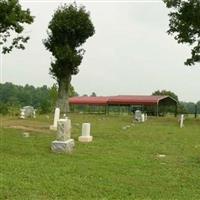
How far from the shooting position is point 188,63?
4028 centimetres

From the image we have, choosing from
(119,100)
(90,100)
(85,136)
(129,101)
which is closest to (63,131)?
(85,136)

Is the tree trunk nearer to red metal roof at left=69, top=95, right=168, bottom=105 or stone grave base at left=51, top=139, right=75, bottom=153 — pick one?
red metal roof at left=69, top=95, right=168, bottom=105

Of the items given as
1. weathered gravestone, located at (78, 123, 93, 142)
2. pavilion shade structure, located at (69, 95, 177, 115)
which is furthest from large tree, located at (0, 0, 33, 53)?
pavilion shade structure, located at (69, 95, 177, 115)

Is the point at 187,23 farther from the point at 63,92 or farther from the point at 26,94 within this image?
the point at 26,94

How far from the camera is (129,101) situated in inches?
2625

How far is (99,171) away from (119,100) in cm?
5551

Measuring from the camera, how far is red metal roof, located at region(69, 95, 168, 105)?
63.2m

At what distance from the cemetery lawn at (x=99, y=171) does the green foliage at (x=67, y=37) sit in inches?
1116

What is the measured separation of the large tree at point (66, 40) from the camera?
48.2 meters

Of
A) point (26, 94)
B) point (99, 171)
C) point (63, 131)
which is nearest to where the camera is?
point (99, 171)

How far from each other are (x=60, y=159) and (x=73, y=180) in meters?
3.45

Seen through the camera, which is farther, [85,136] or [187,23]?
[187,23]

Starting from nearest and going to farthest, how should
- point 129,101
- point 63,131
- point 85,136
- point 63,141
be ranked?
point 63,141, point 63,131, point 85,136, point 129,101

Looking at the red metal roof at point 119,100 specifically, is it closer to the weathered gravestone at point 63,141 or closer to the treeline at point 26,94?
the treeline at point 26,94
